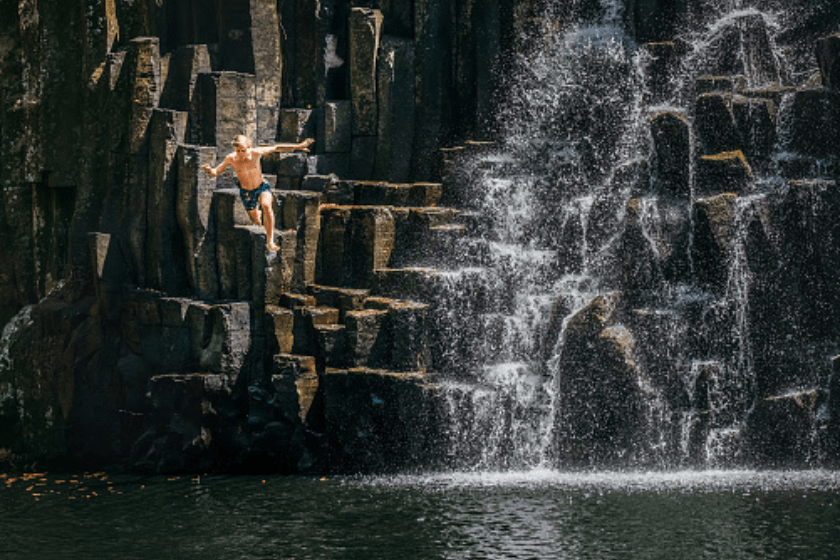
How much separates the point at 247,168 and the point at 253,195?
0.62 meters

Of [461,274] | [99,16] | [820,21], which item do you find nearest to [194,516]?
[461,274]

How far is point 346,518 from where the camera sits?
23.0 meters

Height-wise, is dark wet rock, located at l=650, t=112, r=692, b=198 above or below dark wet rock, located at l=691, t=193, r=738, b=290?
above

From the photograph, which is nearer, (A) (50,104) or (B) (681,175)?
(B) (681,175)

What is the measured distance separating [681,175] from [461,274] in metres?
5.12

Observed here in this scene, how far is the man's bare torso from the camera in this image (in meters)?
27.4

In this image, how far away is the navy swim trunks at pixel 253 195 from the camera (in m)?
27.8

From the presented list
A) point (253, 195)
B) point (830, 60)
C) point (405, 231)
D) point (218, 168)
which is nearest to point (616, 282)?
point (405, 231)

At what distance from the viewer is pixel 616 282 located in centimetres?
2839

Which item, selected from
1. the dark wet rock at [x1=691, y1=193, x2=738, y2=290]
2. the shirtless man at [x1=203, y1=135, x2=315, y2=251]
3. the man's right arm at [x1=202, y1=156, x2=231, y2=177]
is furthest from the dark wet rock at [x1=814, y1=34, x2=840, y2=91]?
the man's right arm at [x1=202, y1=156, x2=231, y2=177]

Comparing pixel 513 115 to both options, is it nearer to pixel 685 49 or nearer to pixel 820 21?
pixel 685 49

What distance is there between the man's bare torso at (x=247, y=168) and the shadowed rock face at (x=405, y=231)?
1.57 metres

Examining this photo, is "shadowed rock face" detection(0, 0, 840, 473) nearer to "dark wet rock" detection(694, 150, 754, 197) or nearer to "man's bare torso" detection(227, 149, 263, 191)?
"dark wet rock" detection(694, 150, 754, 197)

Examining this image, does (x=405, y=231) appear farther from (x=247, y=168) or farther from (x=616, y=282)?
(x=616, y=282)
